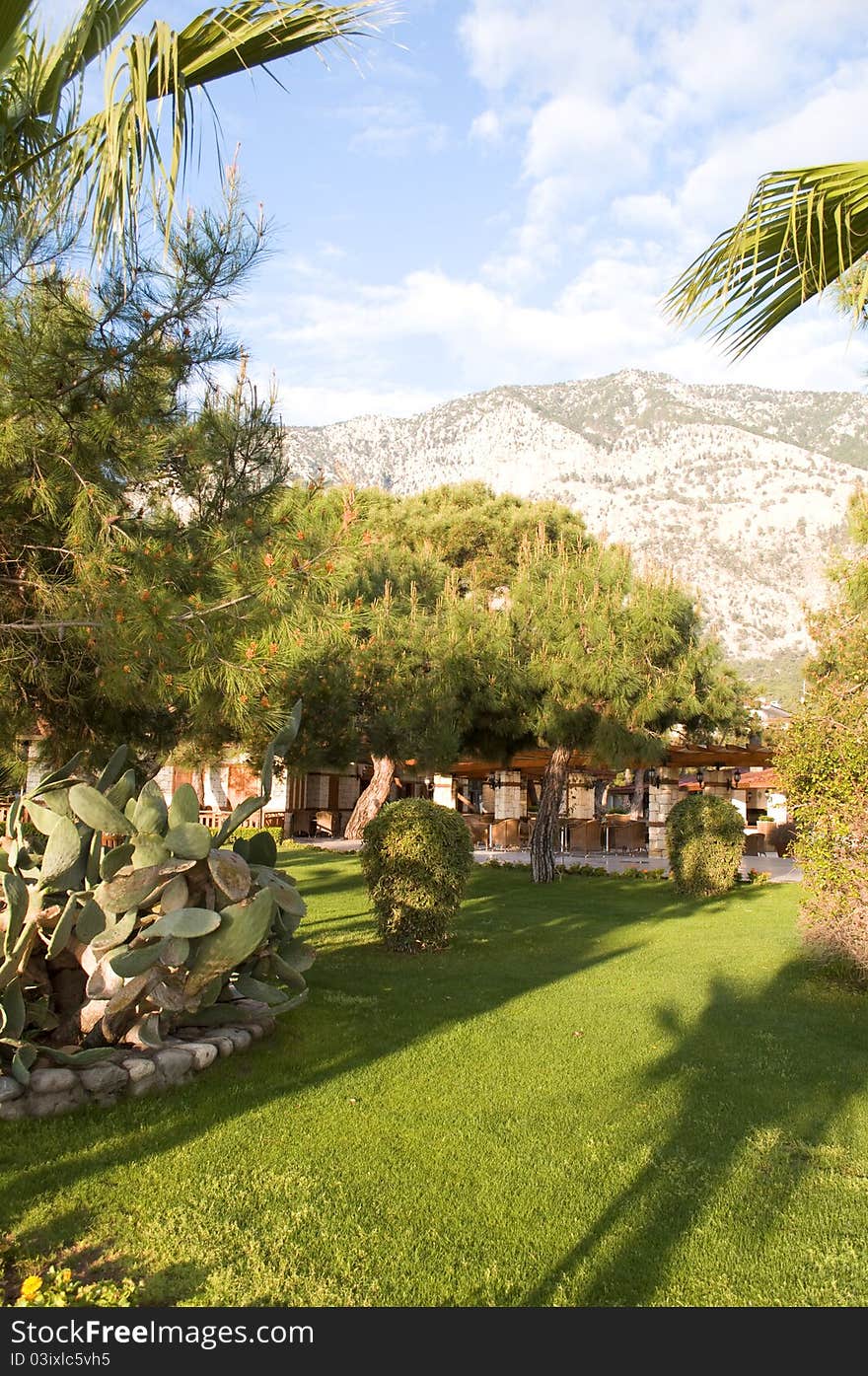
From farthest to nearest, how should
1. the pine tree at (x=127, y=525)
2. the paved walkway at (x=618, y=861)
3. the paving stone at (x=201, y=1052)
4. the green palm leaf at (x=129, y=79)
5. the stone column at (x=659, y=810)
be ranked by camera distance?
the stone column at (x=659, y=810) < the paved walkway at (x=618, y=861) < the pine tree at (x=127, y=525) < the paving stone at (x=201, y=1052) < the green palm leaf at (x=129, y=79)

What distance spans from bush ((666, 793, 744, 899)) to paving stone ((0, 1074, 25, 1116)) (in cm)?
1046

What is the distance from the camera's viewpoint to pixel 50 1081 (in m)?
3.78

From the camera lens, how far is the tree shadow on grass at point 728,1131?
279 cm

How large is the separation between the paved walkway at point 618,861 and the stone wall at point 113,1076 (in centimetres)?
1126

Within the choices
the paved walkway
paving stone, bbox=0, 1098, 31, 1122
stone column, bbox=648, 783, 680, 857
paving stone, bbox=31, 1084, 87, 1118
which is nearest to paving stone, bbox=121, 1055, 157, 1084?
paving stone, bbox=31, 1084, 87, 1118

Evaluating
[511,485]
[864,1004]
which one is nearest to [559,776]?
[864,1004]

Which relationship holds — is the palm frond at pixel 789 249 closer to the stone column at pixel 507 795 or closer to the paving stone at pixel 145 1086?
the paving stone at pixel 145 1086

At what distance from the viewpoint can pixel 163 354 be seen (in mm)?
5105

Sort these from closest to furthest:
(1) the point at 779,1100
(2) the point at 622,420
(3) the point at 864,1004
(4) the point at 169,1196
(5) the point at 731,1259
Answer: (5) the point at 731,1259 < (4) the point at 169,1196 < (1) the point at 779,1100 < (3) the point at 864,1004 < (2) the point at 622,420

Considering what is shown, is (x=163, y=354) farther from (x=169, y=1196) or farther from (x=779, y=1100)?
(x=779, y=1100)

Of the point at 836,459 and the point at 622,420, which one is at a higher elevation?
the point at 622,420

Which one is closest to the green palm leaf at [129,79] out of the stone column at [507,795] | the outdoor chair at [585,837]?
the stone column at [507,795]

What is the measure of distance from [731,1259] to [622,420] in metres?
105

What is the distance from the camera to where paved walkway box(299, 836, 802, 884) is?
16016 millimetres
